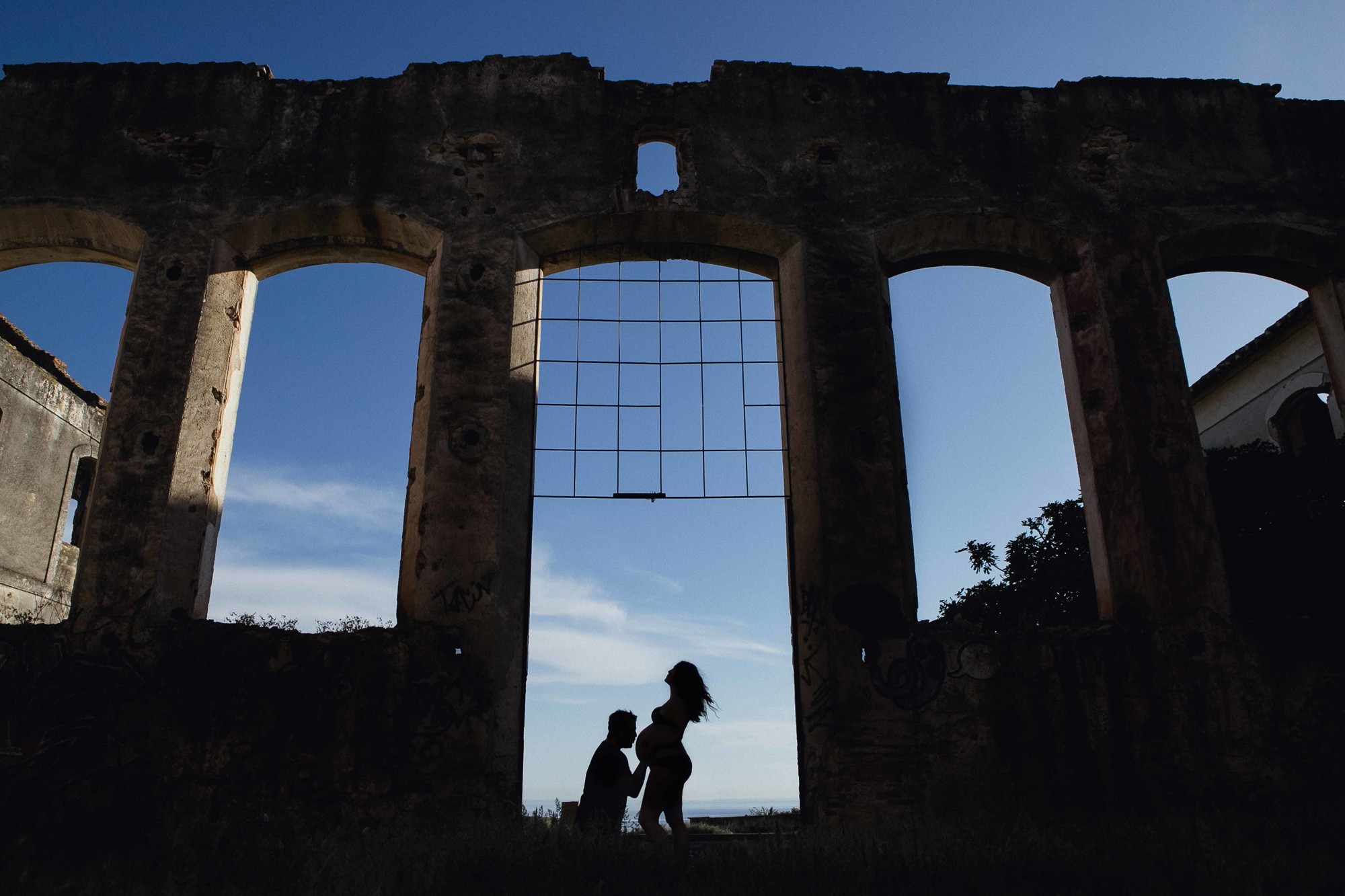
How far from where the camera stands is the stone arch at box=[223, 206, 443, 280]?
26.3ft

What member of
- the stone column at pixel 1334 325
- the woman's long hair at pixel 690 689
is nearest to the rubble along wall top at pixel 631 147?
the stone column at pixel 1334 325

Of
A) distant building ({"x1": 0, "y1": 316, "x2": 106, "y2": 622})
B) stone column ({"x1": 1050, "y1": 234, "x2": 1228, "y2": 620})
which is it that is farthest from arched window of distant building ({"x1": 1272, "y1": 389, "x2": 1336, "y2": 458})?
distant building ({"x1": 0, "y1": 316, "x2": 106, "y2": 622})

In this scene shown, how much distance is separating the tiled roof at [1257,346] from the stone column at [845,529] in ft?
28.8

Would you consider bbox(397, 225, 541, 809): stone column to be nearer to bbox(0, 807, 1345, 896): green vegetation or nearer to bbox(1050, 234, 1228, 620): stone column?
bbox(0, 807, 1345, 896): green vegetation

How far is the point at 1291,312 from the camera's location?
44.3 feet

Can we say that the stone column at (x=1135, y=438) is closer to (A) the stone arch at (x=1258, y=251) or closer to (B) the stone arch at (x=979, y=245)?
(B) the stone arch at (x=979, y=245)

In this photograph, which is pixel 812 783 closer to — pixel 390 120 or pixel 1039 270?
pixel 1039 270

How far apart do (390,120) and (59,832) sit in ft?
20.2

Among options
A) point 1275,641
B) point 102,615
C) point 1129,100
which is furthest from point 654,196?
point 1275,641

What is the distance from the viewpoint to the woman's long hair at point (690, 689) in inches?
190

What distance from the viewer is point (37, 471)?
14.5 meters

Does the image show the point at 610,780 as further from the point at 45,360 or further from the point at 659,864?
the point at 45,360

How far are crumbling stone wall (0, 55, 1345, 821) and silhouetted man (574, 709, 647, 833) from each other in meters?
1.32

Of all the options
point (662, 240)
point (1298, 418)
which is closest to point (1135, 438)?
point (662, 240)
